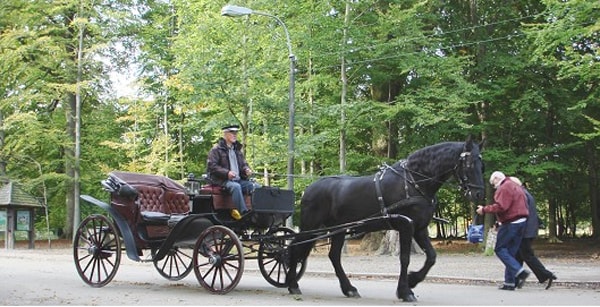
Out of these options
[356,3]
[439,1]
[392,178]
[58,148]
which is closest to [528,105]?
[439,1]

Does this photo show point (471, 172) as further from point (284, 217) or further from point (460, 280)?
point (460, 280)

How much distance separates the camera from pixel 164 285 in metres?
12.2

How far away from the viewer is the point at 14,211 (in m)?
27.1

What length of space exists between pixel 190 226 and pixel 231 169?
1.12 metres

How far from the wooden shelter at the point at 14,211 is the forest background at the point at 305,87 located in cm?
291

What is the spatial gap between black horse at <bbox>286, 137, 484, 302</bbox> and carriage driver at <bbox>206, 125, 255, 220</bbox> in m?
A: 1.11

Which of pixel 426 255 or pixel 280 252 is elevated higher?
pixel 426 255

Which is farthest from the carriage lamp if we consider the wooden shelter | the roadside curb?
the wooden shelter

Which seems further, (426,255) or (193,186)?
(193,186)

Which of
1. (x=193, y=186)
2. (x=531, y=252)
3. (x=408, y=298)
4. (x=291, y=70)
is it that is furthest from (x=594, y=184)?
(x=193, y=186)

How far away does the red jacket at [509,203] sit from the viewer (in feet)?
37.9

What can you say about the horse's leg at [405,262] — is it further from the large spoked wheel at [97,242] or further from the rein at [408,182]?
the large spoked wheel at [97,242]

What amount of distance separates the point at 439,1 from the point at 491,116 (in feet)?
16.6

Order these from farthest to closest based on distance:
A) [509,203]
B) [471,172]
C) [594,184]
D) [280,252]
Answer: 1. [594,184]
2. [509,203]
3. [280,252]
4. [471,172]
